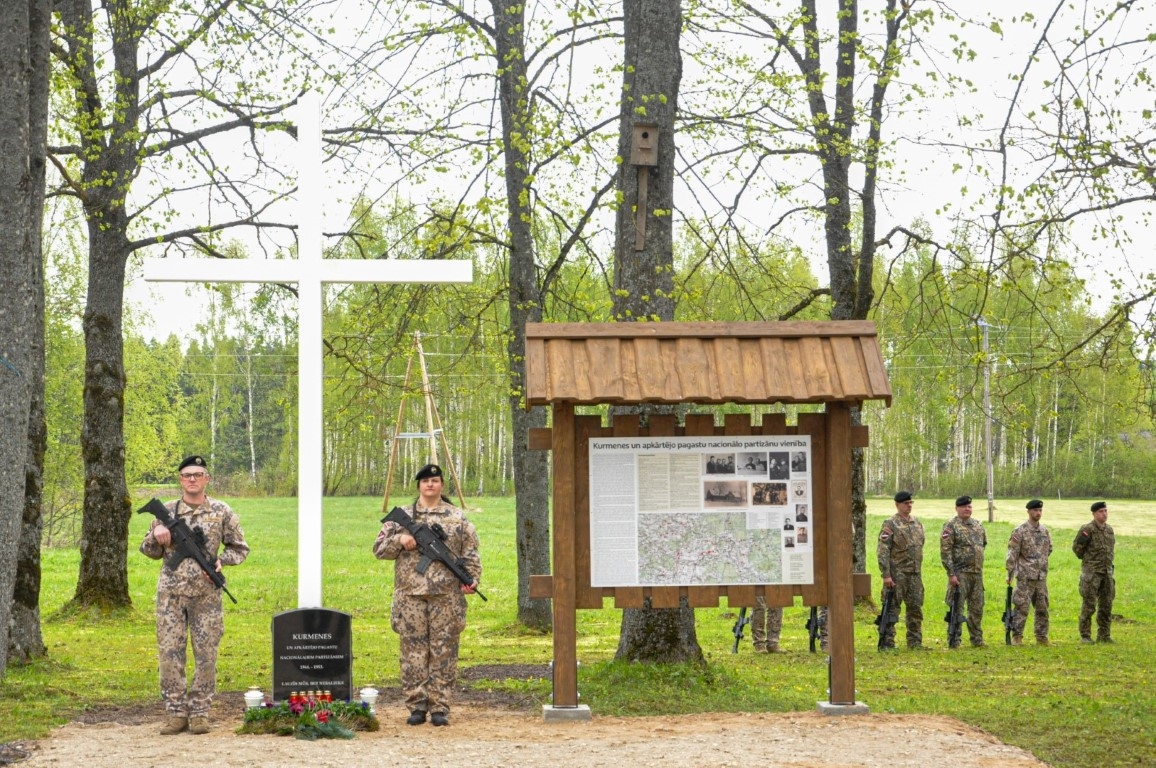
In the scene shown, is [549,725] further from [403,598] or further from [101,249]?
[101,249]

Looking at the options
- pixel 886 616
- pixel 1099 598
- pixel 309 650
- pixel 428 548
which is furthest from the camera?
pixel 1099 598

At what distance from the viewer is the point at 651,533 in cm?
907

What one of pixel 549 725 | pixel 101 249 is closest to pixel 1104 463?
pixel 101 249

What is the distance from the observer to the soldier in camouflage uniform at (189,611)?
882 centimetres

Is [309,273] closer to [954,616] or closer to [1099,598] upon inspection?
[954,616]

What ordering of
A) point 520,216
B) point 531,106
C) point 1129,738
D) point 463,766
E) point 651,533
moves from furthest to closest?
1. point 520,216
2. point 531,106
3. point 651,533
4. point 1129,738
5. point 463,766

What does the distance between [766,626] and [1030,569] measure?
356 cm

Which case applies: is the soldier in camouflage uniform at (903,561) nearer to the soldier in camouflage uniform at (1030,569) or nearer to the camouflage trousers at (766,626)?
the camouflage trousers at (766,626)

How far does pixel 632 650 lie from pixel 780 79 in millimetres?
7265

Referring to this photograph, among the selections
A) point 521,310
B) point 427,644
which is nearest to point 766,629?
point 521,310

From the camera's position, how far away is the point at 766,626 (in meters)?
15.8

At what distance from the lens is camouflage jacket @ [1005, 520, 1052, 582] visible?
54.2 feet

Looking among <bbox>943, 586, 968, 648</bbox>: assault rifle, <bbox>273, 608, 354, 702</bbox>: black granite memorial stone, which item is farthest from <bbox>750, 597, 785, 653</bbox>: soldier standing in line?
<bbox>273, 608, 354, 702</bbox>: black granite memorial stone

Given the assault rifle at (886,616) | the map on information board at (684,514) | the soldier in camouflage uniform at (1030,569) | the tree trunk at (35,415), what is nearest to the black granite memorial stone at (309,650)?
the map on information board at (684,514)
